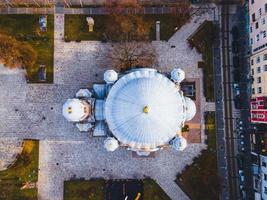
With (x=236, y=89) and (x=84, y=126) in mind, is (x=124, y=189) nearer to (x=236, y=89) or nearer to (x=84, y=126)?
(x=84, y=126)

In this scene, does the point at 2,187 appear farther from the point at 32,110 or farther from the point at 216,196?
the point at 216,196

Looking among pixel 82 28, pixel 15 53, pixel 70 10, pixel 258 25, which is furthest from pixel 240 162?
pixel 15 53

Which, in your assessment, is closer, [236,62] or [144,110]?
[144,110]

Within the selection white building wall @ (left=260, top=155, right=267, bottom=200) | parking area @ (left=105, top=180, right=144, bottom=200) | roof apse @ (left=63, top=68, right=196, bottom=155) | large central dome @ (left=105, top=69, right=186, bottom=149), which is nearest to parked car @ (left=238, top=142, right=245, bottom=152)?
white building wall @ (left=260, top=155, right=267, bottom=200)

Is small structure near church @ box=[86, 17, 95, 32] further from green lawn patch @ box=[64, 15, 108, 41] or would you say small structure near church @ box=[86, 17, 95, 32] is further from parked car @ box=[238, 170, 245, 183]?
parked car @ box=[238, 170, 245, 183]

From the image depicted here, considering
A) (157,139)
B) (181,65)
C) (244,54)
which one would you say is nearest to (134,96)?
(157,139)

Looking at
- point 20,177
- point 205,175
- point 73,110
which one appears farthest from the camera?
point 20,177
